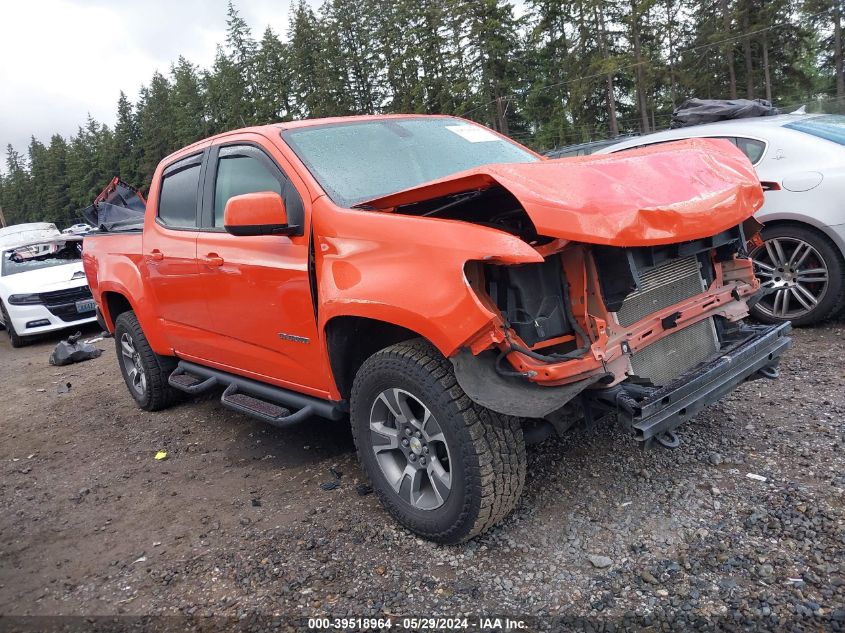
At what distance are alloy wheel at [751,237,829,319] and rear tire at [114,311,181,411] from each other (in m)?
4.85

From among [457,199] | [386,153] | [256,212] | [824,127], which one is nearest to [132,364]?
[256,212]

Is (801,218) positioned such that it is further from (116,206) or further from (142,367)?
(116,206)

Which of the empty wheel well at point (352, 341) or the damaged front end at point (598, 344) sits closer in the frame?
the damaged front end at point (598, 344)

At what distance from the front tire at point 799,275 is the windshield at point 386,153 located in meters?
2.22

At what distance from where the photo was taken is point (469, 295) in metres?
2.38

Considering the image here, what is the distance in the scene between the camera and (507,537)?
2852 millimetres

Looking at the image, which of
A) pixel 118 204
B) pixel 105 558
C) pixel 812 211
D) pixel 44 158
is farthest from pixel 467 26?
pixel 44 158

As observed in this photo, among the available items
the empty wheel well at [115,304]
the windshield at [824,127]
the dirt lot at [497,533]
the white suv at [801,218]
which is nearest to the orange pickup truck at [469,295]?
the dirt lot at [497,533]

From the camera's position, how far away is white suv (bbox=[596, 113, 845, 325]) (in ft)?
15.3

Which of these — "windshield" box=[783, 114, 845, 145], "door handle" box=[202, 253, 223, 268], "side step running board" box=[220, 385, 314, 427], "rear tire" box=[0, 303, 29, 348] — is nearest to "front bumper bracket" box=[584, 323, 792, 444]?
"side step running board" box=[220, 385, 314, 427]

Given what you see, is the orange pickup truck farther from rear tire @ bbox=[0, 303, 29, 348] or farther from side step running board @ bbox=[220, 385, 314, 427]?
rear tire @ bbox=[0, 303, 29, 348]

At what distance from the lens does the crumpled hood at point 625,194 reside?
7.61ft

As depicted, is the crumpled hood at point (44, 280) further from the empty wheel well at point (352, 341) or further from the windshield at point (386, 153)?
the empty wheel well at point (352, 341)

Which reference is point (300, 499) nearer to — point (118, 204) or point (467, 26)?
point (118, 204)
